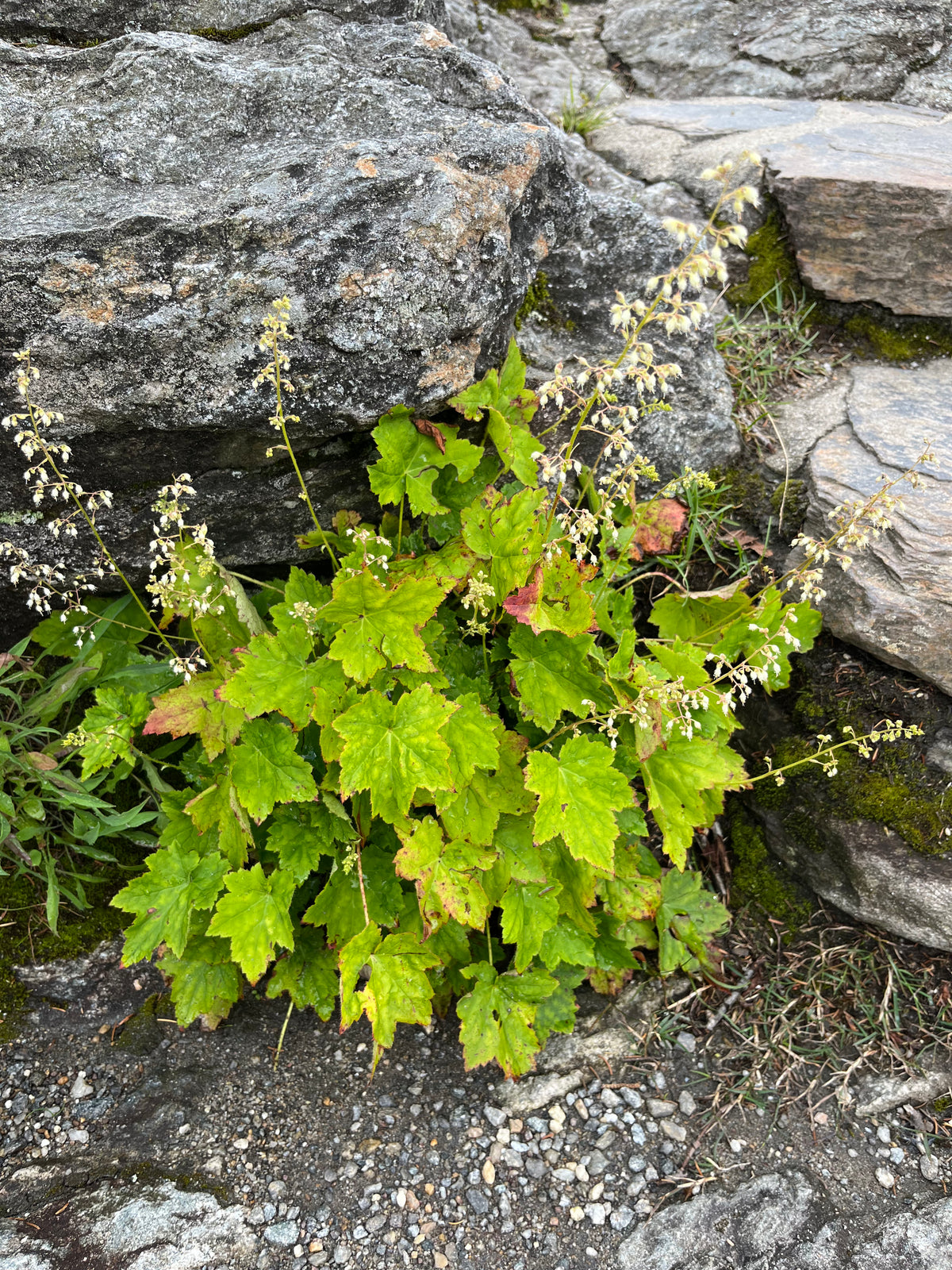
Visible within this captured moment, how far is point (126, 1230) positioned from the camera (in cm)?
231

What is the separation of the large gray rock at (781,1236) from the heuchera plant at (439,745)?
645 mm

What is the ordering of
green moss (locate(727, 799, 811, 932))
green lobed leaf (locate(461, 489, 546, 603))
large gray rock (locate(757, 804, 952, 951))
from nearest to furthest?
green lobed leaf (locate(461, 489, 546, 603)) → large gray rock (locate(757, 804, 952, 951)) → green moss (locate(727, 799, 811, 932))

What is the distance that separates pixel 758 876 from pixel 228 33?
396cm

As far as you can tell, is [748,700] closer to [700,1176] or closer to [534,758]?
[534,758]

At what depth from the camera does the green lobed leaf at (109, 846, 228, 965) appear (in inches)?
97.7

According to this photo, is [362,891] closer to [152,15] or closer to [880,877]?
[880,877]

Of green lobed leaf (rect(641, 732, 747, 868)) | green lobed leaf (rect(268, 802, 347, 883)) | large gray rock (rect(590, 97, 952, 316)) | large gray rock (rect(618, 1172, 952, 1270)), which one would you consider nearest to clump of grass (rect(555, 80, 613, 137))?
large gray rock (rect(590, 97, 952, 316))

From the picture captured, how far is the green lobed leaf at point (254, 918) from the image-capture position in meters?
2.41

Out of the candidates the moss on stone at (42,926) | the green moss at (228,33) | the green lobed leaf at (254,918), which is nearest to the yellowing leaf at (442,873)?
the green lobed leaf at (254,918)

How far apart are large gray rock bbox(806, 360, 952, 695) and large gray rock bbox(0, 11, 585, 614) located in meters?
1.48

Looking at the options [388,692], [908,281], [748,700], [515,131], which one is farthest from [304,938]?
[908,281]

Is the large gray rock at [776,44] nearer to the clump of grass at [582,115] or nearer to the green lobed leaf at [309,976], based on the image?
the clump of grass at [582,115]

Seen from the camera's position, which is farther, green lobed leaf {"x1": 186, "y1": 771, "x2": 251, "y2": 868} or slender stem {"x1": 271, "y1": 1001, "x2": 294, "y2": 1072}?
slender stem {"x1": 271, "y1": 1001, "x2": 294, "y2": 1072}

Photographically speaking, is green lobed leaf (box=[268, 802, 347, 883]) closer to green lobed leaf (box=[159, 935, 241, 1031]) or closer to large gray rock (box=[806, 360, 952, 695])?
green lobed leaf (box=[159, 935, 241, 1031])
